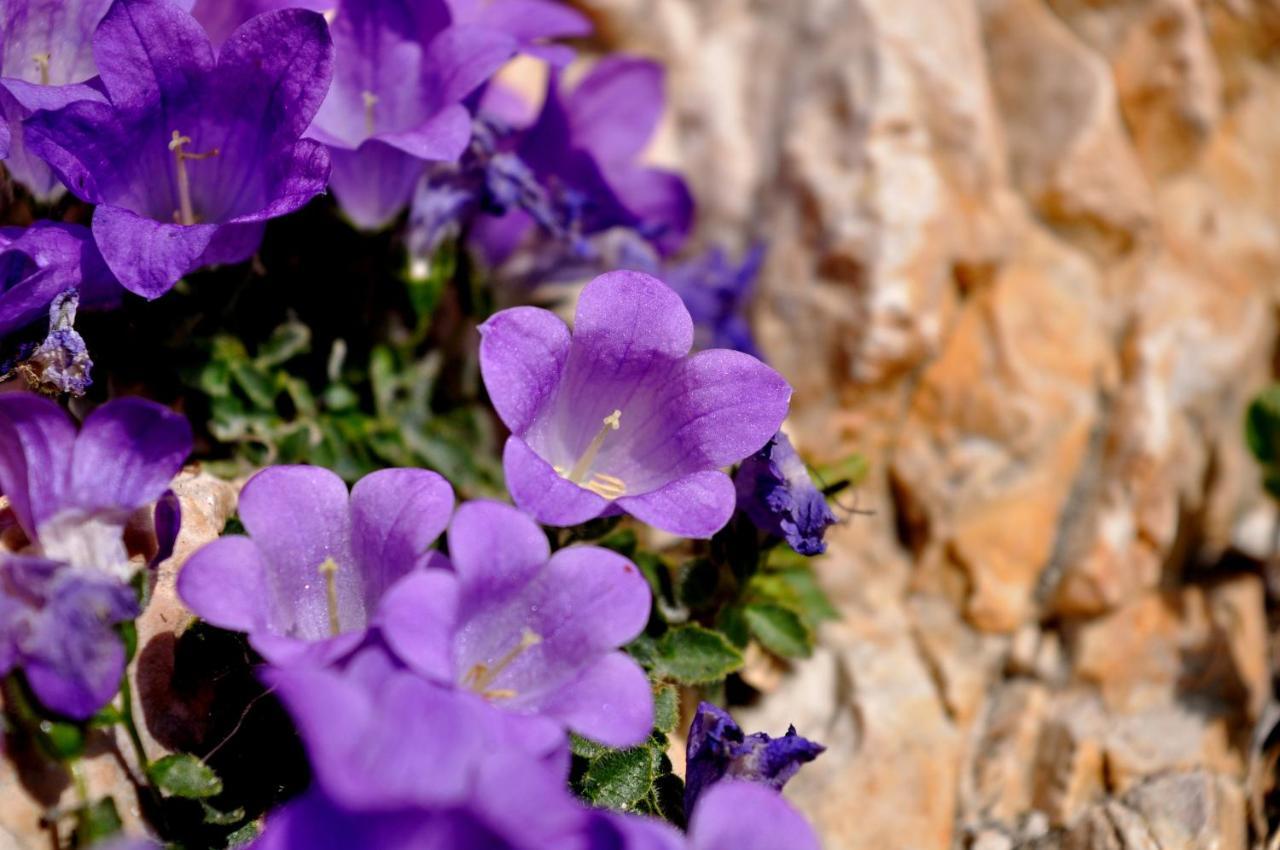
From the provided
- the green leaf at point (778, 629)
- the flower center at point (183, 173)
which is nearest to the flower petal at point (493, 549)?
the green leaf at point (778, 629)

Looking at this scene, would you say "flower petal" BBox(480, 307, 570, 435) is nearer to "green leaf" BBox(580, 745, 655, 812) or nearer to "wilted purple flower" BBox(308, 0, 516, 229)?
"wilted purple flower" BBox(308, 0, 516, 229)

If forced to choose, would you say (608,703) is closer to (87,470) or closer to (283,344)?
(87,470)

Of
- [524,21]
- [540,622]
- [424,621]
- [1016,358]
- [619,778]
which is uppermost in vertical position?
[524,21]

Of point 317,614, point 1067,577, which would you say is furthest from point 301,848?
point 1067,577

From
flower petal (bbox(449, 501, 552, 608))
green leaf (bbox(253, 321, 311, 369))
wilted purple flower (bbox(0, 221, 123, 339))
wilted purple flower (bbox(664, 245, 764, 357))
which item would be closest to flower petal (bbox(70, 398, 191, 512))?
wilted purple flower (bbox(0, 221, 123, 339))

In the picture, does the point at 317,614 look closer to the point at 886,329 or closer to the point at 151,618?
the point at 151,618

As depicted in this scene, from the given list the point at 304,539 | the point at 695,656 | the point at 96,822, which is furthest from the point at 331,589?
the point at 695,656

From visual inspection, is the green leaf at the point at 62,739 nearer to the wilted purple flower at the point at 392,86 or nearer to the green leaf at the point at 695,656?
the green leaf at the point at 695,656
